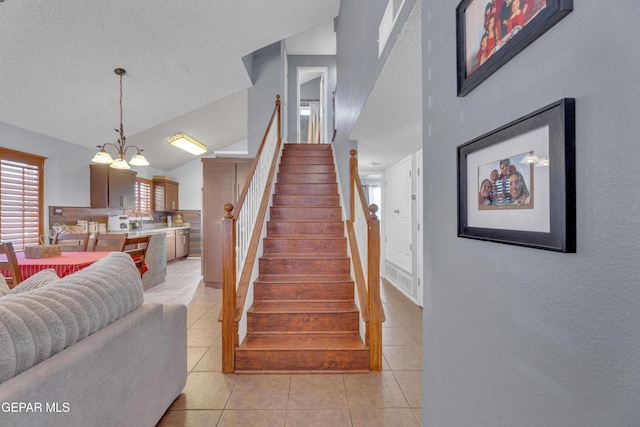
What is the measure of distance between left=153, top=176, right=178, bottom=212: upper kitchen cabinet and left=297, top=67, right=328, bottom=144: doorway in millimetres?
3621

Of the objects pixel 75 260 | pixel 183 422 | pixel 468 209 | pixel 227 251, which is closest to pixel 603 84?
pixel 468 209

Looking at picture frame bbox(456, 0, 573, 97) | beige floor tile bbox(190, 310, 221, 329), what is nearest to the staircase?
beige floor tile bbox(190, 310, 221, 329)

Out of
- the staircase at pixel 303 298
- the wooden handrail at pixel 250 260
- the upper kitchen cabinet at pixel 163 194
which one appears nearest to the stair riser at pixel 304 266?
the staircase at pixel 303 298

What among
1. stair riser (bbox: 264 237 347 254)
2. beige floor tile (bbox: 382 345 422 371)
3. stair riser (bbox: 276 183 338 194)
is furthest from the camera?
stair riser (bbox: 276 183 338 194)

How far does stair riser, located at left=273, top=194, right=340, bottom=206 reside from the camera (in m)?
3.71

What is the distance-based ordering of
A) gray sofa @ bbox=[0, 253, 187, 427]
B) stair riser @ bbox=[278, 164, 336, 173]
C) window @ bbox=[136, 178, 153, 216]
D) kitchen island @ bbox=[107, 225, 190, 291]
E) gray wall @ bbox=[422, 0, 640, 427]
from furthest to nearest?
window @ bbox=[136, 178, 153, 216] < kitchen island @ bbox=[107, 225, 190, 291] < stair riser @ bbox=[278, 164, 336, 173] < gray sofa @ bbox=[0, 253, 187, 427] < gray wall @ bbox=[422, 0, 640, 427]

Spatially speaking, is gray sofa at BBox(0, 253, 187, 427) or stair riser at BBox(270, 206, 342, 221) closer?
gray sofa at BBox(0, 253, 187, 427)

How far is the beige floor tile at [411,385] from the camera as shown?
1.84 metres

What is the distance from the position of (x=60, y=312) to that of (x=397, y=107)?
2.37 m

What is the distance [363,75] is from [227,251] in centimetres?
189

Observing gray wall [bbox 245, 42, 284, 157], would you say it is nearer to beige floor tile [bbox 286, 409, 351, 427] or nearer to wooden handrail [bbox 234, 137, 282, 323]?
wooden handrail [bbox 234, 137, 282, 323]

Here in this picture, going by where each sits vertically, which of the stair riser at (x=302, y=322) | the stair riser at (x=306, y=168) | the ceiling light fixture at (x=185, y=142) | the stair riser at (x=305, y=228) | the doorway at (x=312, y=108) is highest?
the doorway at (x=312, y=108)

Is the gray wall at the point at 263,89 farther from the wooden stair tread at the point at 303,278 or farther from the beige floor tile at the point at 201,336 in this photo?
the beige floor tile at the point at 201,336

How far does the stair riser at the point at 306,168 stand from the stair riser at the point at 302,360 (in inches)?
108
